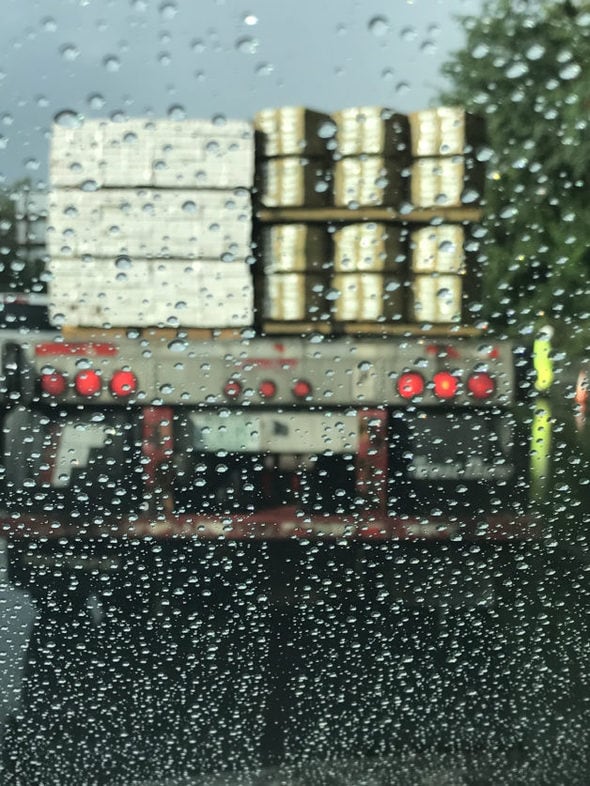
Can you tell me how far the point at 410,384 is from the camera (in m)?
2.79

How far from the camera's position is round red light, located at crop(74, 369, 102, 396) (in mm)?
2812

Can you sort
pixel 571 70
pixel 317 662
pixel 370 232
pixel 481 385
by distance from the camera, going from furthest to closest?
pixel 317 662 < pixel 481 385 < pixel 370 232 < pixel 571 70

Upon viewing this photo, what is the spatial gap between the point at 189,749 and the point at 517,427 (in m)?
0.95

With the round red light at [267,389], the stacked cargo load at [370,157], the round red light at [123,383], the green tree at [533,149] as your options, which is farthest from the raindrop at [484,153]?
the round red light at [123,383]

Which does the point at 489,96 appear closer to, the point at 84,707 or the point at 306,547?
the point at 306,547

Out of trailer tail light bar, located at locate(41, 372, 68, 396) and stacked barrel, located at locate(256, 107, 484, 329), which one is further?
trailer tail light bar, located at locate(41, 372, 68, 396)

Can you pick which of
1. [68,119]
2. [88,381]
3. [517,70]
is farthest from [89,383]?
[517,70]

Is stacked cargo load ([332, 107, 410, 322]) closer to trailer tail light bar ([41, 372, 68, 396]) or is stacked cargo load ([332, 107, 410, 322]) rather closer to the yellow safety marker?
the yellow safety marker

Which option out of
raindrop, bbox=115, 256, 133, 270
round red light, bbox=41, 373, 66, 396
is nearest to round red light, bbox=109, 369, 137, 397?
round red light, bbox=41, 373, 66, 396

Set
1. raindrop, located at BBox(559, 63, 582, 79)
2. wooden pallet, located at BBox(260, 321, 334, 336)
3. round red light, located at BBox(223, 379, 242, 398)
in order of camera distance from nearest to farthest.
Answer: raindrop, located at BBox(559, 63, 582, 79)
wooden pallet, located at BBox(260, 321, 334, 336)
round red light, located at BBox(223, 379, 242, 398)

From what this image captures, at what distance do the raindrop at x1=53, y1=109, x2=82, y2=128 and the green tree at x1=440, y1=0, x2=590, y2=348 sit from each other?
662 mm

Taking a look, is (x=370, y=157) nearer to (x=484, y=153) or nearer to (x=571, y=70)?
(x=484, y=153)

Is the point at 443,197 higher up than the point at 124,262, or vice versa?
the point at 443,197

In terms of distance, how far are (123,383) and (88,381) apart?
8cm
